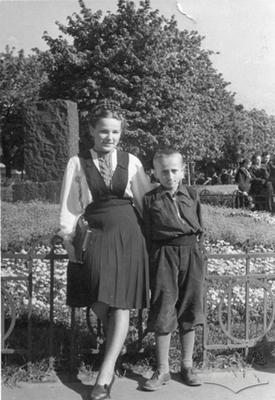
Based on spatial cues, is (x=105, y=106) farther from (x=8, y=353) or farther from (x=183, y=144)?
(x=183, y=144)

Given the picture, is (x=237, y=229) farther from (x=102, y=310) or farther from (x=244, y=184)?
(x=102, y=310)

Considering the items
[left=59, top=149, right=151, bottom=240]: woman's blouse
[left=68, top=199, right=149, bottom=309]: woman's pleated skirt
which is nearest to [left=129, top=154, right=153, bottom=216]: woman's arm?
[left=59, top=149, right=151, bottom=240]: woman's blouse

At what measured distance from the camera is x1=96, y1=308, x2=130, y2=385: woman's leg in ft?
9.64

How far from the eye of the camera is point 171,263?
10.2 feet

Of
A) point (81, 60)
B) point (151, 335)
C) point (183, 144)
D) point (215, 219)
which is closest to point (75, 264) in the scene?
point (151, 335)

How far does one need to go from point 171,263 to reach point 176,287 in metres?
0.15

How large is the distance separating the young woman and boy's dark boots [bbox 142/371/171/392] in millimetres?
238

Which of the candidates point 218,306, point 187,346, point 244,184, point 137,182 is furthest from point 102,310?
point 244,184

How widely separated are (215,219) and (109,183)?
4941mm

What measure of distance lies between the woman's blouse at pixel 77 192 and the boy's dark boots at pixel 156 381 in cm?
99

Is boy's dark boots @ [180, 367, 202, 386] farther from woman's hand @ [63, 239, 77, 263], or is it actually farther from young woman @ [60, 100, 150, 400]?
woman's hand @ [63, 239, 77, 263]

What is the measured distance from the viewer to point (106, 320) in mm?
3113

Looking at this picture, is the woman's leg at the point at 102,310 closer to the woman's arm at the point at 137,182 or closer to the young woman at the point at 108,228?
the young woman at the point at 108,228

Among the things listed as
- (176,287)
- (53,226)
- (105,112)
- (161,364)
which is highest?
(105,112)
